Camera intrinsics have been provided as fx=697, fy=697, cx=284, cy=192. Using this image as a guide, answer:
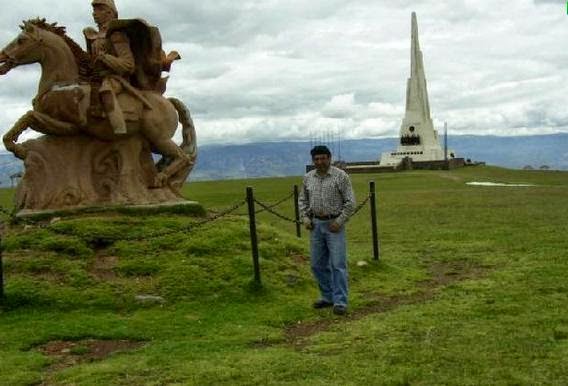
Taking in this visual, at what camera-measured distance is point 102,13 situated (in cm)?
1303

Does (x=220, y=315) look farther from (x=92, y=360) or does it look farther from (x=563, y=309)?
(x=563, y=309)

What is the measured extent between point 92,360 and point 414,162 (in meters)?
57.1

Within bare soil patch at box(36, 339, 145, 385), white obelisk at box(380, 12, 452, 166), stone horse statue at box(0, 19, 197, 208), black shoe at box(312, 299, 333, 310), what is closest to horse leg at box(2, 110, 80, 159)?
stone horse statue at box(0, 19, 197, 208)

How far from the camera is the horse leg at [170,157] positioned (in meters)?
13.3

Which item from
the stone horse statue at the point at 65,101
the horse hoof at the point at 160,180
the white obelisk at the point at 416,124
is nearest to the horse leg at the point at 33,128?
the stone horse statue at the point at 65,101

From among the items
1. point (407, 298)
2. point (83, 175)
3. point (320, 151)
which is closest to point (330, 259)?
point (320, 151)

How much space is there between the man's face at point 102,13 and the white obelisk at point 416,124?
54.4 m

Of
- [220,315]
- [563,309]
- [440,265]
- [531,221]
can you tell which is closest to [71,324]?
[220,315]

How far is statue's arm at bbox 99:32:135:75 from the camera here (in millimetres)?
12438

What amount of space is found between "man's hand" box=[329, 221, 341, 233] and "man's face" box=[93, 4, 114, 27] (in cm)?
664

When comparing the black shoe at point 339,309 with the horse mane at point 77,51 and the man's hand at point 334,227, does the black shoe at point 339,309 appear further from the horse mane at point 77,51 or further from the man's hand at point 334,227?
the horse mane at point 77,51

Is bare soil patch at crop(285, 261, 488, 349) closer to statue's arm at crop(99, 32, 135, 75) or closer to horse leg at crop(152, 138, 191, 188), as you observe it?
horse leg at crop(152, 138, 191, 188)

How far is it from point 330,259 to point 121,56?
5.84m

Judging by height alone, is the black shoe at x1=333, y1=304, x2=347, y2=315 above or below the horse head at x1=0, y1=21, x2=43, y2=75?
below
